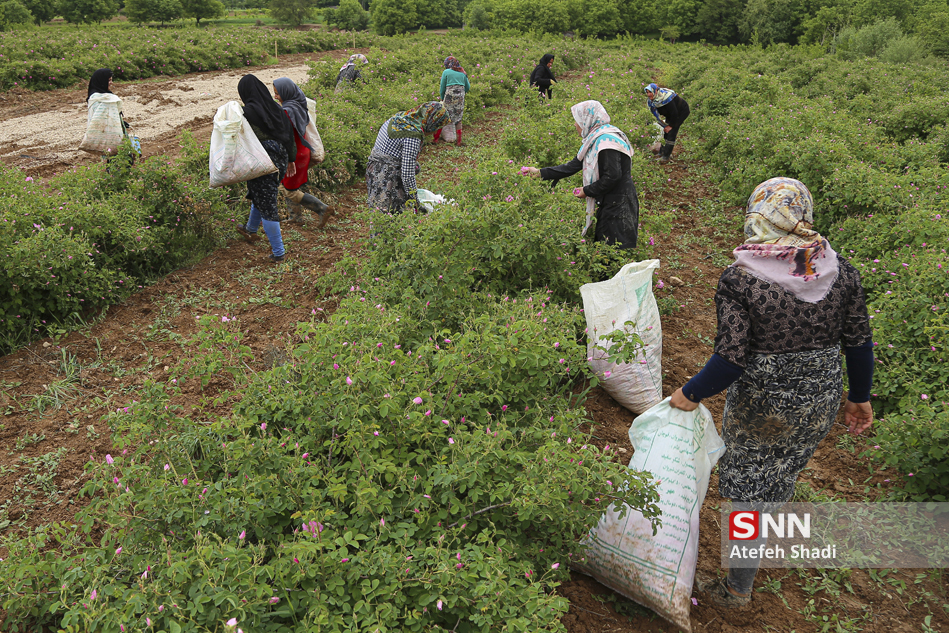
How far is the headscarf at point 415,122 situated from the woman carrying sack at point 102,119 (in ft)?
9.42

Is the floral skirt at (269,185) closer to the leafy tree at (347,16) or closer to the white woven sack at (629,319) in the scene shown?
the white woven sack at (629,319)

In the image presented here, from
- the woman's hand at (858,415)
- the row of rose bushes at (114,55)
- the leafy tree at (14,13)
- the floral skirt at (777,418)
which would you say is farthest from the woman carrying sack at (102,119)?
the leafy tree at (14,13)

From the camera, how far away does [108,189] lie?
17.7 ft

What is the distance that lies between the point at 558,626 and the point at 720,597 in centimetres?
132

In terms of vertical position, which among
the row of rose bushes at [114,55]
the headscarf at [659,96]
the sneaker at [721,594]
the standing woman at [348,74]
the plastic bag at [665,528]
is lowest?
the sneaker at [721,594]

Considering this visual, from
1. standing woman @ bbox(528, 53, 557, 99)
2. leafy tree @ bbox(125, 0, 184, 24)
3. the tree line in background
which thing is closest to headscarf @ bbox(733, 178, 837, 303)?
standing woman @ bbox(528, 53, 557, 99)

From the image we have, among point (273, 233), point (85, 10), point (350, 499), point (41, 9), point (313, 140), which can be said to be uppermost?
point (85, 10)

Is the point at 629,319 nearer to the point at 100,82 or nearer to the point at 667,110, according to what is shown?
the point at 100,82

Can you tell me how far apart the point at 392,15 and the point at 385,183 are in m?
51.3

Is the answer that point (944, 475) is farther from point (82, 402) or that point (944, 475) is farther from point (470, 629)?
point (82, 402)

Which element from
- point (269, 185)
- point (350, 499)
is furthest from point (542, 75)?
point (350, 499)

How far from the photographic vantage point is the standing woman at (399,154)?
16.9 feet

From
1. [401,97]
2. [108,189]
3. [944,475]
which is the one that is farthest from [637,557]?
[401,97]

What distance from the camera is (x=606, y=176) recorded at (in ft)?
13.6
